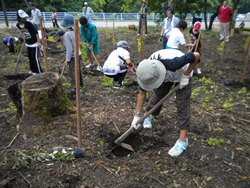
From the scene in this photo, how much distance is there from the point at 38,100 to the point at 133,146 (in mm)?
1633

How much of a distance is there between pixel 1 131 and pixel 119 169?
2.15 m

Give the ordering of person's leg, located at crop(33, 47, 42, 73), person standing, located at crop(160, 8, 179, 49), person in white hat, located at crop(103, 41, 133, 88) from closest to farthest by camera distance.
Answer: person in white hat, located at crop(103, 41, 133, 88), person's leg, located at crop(33, 47, 42, 73), person standing, located at crop(160, 8, 179, 49)

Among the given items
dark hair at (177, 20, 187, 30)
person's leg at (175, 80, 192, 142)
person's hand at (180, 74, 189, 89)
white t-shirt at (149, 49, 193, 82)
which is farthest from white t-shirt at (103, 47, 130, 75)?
person's hand at (180, 74, 189, 89)

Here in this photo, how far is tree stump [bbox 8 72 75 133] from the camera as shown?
387 centimetres

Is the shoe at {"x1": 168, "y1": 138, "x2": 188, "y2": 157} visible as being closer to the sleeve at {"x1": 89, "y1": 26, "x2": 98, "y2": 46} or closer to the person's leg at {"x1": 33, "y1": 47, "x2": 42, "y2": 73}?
the person's leg at {"x1": 33, "y1": 47, "x2": 42, "y2": 73}

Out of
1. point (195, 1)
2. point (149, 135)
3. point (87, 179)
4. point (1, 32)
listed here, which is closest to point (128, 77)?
point (149, 135)

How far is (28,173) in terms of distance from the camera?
303 cm

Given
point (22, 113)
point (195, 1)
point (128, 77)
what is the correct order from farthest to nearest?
point (195, 1) → point (128, 77) → point (22, 113)

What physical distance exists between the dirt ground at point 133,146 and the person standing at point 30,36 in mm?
1129

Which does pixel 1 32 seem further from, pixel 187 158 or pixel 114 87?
pixel 187 158

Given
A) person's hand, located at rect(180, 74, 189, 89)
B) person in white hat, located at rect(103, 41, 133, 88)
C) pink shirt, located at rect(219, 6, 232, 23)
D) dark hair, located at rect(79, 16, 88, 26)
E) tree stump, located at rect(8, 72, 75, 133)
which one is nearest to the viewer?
person's hand, located at rect(180, 74, 189, 89)

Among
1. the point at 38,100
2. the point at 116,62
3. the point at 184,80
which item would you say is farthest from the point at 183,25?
the point at 38,100

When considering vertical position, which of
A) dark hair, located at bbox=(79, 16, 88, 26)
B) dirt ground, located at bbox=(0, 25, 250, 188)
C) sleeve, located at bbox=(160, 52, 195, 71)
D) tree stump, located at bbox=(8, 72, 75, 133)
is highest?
dark hair, located at bbox=(79, 16, 88, 26)

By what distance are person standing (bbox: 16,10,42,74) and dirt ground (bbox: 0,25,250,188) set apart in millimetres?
1129
